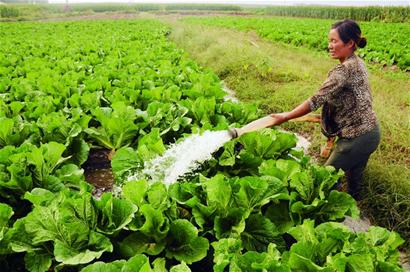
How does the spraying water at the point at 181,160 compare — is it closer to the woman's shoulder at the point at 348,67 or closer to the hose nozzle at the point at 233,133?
the hose nozzle at the point at 233,133

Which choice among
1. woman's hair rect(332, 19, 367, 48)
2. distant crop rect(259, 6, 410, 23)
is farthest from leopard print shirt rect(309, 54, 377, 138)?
distant crop rect(259, 6, 410, 23)

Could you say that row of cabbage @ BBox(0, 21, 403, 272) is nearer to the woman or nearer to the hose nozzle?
the hose nozzle

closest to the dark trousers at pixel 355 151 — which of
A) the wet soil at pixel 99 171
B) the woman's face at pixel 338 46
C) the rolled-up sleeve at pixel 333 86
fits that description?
the rolled-up sleeve at pixel 333 86

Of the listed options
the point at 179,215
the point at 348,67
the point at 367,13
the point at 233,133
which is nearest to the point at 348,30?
the point at 348,67

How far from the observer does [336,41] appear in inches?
121

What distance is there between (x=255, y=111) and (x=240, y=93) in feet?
12.7

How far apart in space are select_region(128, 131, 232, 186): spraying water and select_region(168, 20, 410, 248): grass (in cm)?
163

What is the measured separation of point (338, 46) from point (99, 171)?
2522 mm

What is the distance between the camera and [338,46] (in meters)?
3.07

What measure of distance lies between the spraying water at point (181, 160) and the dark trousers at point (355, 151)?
1066mm

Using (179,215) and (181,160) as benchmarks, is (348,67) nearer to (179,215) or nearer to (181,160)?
(181,160)

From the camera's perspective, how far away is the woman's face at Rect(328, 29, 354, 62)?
10.0 feet

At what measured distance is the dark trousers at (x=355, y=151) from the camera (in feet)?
10.6

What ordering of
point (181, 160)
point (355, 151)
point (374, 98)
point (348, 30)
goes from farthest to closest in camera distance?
point (374, 98) → point (355, 151) → point (348, 30) → point (181, 160)
